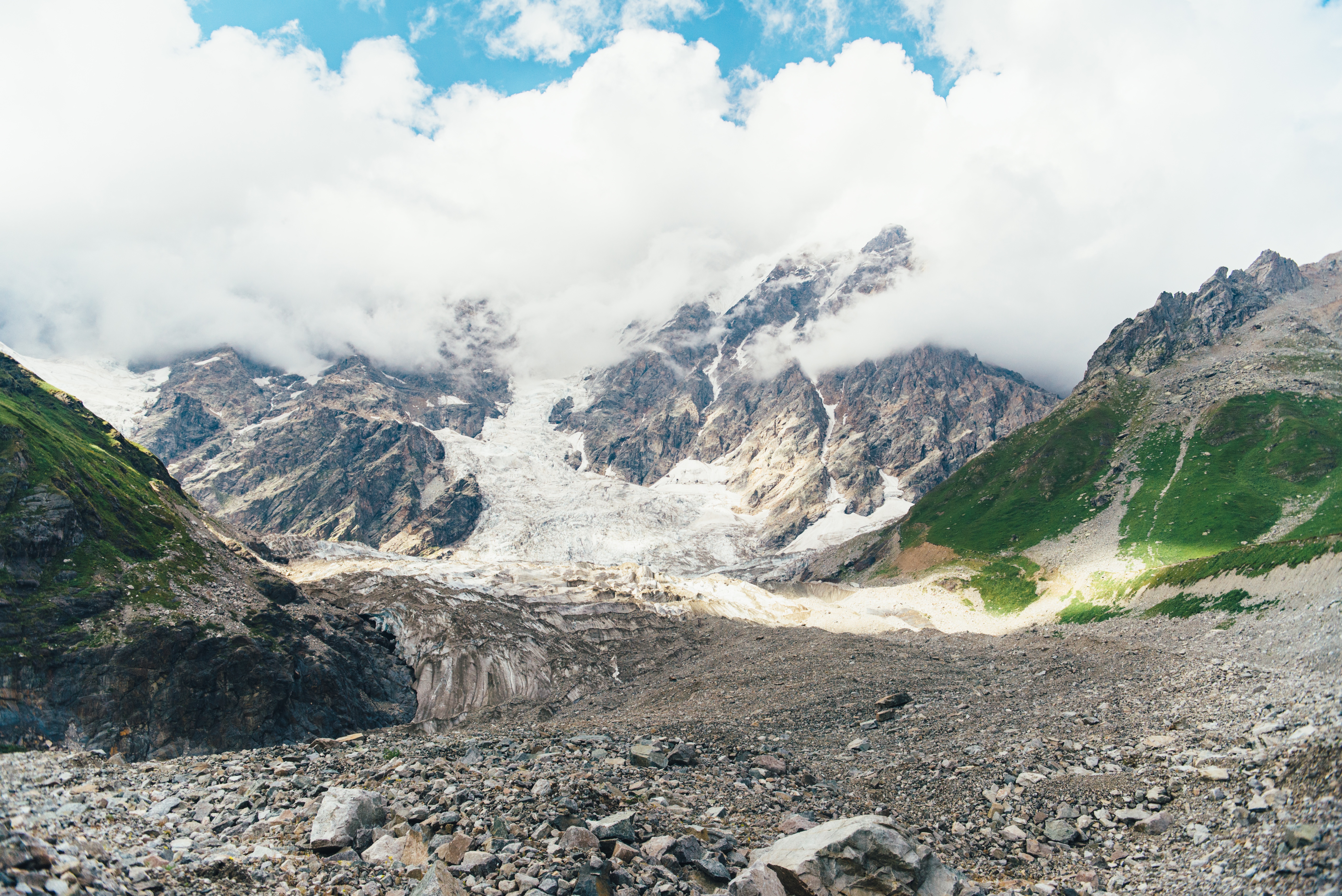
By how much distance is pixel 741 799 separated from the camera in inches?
794

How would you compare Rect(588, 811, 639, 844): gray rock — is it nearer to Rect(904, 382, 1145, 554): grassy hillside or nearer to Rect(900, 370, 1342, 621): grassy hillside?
Rect(900, 370, 1342, 621): grassy hillside

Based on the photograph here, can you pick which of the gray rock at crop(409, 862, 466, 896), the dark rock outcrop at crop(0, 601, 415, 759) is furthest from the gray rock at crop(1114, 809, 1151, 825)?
the dark rock outcrop at crop(0, 601, 415, 759)

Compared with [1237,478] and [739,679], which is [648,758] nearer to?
[739,679]

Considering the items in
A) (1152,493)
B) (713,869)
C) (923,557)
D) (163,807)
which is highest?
(163,807)

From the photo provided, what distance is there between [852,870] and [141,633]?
6753 centimetres

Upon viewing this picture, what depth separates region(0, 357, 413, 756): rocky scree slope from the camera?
168ft

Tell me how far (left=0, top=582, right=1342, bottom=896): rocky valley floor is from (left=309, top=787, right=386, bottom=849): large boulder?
0.06 m

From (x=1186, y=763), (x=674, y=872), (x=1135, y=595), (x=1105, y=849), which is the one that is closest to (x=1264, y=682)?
(x=1186, y=763)

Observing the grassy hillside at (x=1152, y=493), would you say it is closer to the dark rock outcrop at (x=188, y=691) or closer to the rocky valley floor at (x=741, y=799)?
the rocky valley floor at (x=741, y=799)

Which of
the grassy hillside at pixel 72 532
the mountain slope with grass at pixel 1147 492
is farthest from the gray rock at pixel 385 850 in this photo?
the mountain slope with grass at pixel 1147 492

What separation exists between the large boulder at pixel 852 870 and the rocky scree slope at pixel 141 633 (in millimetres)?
60615

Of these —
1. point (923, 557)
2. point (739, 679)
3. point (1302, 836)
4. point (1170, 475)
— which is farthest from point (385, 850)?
point (1170, 475)

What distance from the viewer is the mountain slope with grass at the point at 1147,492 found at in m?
101

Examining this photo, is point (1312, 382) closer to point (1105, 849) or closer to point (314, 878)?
point (1105, 849)
